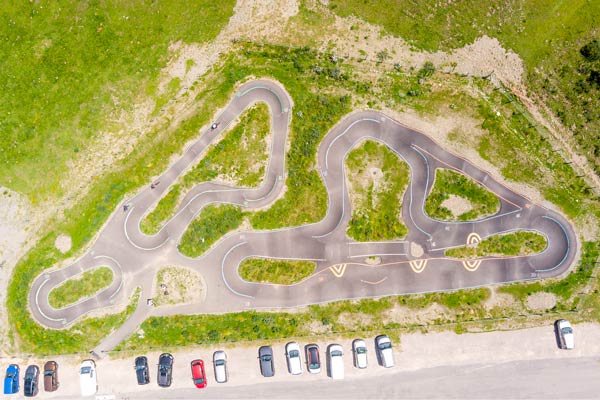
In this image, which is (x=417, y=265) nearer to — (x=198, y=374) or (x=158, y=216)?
(x=198, y=374)

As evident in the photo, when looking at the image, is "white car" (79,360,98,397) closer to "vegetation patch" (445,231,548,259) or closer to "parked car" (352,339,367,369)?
"parked car" (352,339,367,369)

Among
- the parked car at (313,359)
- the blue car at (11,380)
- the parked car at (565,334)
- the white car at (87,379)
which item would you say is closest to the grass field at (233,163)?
the white car at (87,379)

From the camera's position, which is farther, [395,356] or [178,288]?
[178,288]

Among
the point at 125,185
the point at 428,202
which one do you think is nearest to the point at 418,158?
the point at 428,202

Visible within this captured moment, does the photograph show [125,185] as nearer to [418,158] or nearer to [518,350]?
[418,158]

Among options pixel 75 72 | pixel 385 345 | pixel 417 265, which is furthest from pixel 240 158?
pixel 385 345

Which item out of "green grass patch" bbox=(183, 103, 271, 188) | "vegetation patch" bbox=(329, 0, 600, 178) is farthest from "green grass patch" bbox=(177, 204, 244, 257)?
"vegetation patch" bbox=(329, 0, 600, 178)

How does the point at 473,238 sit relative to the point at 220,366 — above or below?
above
